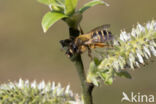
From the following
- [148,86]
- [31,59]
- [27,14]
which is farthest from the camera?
[27,14]

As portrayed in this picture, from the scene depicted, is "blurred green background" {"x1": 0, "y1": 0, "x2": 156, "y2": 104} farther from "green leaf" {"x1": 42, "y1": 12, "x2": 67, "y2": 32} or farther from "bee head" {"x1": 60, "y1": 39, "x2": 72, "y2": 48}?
"green leaf" {"x1": 42, "y1": 12, "x2": 67, "y2": 32}

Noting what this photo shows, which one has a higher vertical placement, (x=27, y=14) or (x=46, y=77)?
(x=27, y=14)

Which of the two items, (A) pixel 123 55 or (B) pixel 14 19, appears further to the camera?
(B) pixel 14 19

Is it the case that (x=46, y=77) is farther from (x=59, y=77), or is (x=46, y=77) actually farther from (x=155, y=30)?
(x=155, y=30)

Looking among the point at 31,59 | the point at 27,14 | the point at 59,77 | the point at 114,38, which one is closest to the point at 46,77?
the point at 59,77

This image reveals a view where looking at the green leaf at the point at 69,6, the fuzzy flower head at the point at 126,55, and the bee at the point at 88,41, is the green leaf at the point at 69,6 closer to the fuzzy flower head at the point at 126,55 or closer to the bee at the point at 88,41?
the bee at the point at 88,41

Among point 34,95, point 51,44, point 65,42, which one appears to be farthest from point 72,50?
point 51,44

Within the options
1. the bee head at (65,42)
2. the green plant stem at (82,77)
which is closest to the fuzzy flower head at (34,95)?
the green plant stem at (82,77)
